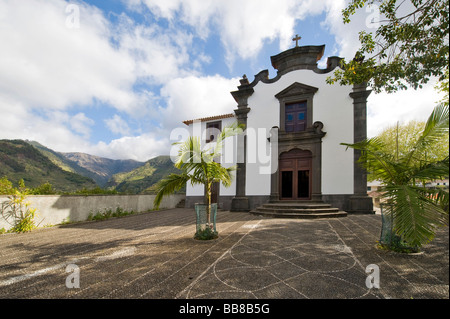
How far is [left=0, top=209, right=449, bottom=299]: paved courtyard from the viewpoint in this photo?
253 cm

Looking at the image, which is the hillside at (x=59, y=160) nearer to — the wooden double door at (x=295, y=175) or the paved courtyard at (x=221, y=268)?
the wooden double door at (x=295, y=175)

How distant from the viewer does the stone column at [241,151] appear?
39.9 ft

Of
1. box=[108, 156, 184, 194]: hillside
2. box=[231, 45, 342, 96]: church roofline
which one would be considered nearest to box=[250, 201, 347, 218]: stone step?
box=[231, 45, 342, 96]: church roofline

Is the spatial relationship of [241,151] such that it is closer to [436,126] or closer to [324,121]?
[324,121]

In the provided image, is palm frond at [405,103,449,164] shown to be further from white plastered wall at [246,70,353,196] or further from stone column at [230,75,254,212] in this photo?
stone column at [230,75,254,212]

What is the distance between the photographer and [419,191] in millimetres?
3381

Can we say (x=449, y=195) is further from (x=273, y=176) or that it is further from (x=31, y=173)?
(x=31, y=173)

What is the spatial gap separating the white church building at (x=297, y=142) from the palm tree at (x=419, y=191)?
5.92 m

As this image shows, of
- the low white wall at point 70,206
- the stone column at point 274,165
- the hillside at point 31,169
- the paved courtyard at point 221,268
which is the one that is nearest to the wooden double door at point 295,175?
the stone column at point 274,165

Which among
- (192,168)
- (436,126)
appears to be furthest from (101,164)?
(436,126)

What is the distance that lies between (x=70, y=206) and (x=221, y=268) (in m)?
8.22

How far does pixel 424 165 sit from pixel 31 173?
38.1 metres

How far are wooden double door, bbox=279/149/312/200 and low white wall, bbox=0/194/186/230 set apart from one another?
29.6ft

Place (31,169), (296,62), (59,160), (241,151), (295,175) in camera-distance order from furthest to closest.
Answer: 1. (59,160)
2. (31,169)
3. (241,151)
4. (296,62)
5. (295,175)
